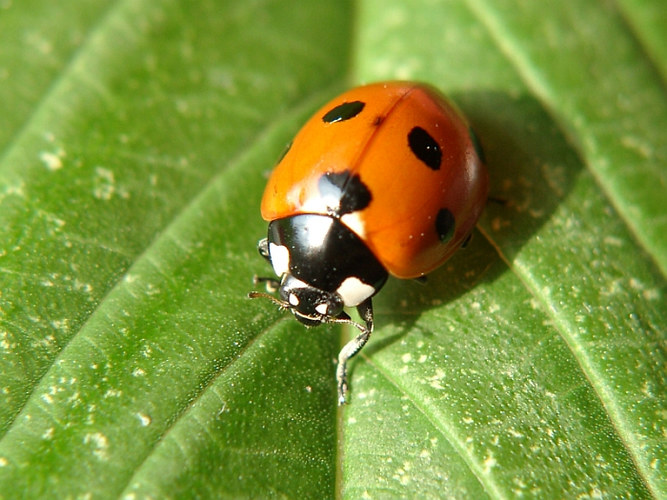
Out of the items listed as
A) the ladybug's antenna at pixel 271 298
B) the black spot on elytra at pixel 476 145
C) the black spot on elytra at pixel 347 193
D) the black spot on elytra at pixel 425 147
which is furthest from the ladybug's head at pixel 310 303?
the black spot on elytra at pixel 476 145

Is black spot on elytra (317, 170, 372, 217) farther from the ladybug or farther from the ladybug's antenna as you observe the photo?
the ladybug's antenna

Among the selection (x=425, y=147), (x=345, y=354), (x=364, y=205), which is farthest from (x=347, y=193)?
(x=345, y=354)

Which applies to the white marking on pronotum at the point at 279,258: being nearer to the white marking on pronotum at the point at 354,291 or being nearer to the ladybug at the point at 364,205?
the ladybug at the point at 364,205

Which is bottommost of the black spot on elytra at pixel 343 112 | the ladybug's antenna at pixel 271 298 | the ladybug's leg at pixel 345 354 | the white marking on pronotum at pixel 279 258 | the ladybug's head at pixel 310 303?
the ladybug's leg at pixel 345 354

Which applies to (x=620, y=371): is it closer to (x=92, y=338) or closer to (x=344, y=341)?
(x=344, y=341)

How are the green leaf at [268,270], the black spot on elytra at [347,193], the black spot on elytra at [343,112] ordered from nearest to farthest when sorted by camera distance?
the green leaf at [268,270], the black spot on elytra at [347,193], the black spot on elytra at [343,112]

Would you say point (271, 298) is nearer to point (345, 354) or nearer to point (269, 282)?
point (269, 282)
